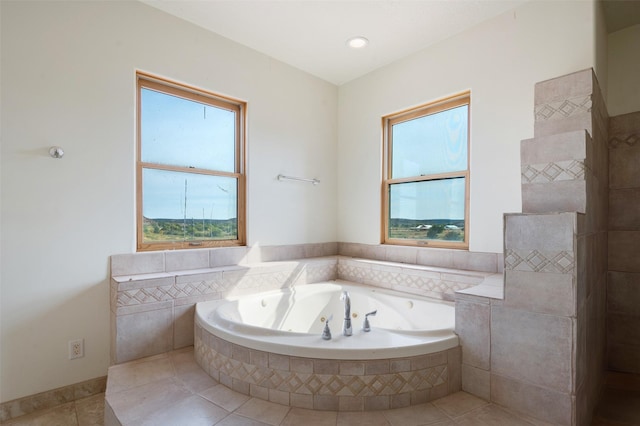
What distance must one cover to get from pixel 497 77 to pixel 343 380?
2.32 m

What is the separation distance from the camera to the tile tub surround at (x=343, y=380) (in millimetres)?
1548

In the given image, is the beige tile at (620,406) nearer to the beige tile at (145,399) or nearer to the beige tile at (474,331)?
the beige tile at (474,331)

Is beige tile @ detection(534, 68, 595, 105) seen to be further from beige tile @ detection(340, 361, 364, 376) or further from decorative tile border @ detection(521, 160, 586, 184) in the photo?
beige tile @ detection(340, 361, 364, 376)

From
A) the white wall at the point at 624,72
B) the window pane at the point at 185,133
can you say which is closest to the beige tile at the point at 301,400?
the window pane at the point at 185,133

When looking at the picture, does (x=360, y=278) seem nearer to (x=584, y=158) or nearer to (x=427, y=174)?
(x=427, y=174)

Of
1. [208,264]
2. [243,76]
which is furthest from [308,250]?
[243,76]

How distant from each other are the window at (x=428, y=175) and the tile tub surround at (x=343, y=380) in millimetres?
1294

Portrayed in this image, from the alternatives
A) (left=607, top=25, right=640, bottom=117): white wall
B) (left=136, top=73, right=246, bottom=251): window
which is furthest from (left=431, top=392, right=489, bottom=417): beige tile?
(left=607, top=25, right=640, bottom=117): white wall

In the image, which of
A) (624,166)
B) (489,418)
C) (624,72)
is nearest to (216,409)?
(489,418)

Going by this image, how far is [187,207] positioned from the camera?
8.46ft

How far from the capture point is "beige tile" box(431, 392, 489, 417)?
1558 mm

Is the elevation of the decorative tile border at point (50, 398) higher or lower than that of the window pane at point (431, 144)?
lower

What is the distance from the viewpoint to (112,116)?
7.11 feet

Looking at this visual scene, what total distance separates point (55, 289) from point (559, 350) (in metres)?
2.71
